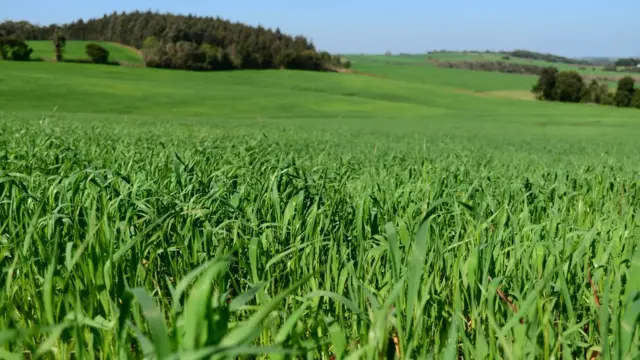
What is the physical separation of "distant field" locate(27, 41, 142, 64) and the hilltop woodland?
1.76 m

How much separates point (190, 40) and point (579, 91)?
159 ft

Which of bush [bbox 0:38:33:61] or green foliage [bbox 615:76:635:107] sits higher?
bush [bbox 0:38:33:61]

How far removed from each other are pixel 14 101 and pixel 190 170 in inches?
1531

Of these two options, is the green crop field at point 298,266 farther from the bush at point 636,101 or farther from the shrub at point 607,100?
the shrub at point 607,100

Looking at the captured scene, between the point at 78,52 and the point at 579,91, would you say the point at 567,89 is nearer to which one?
the point at 579,91

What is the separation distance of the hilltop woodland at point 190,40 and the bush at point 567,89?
97.1 ft

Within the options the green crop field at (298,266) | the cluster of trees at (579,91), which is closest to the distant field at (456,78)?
the cluster of trees at (579,91)

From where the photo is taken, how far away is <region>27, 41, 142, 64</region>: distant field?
68438mm

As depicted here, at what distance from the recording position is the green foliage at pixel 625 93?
65.7 m

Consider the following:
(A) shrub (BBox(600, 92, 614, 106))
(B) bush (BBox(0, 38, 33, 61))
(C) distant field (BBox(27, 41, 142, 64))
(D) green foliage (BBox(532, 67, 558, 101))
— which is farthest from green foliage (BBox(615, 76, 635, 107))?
(B) bush (BBox(0, 38, 33, 61))

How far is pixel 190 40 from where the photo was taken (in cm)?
7900

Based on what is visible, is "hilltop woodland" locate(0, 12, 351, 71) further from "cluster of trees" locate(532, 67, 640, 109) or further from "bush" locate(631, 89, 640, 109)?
"bush" locate(631, 89, 640, 109)

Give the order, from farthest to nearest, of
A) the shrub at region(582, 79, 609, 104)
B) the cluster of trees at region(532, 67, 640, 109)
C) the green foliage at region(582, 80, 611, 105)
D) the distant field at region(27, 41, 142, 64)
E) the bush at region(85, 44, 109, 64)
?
the distant field at region(27, 41, 142, 64) → the bush at region(85, 44, 109, 64) → the shrub at region(582, 79, 609, 104) → the green foliage at region(582, 80, 611, 105) → the cluster of trees at region(532, 67, 640, 109)

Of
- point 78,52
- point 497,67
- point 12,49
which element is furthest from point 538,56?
point 12,49
